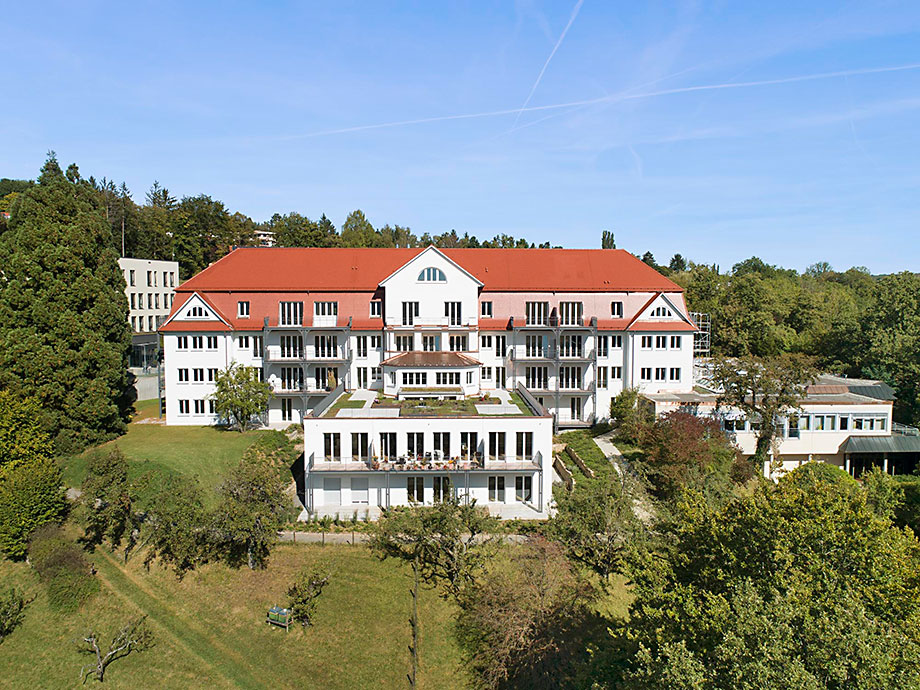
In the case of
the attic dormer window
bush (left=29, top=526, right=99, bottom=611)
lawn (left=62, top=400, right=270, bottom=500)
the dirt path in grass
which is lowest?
the dirt path in grass

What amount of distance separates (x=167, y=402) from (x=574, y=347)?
30.1 metres

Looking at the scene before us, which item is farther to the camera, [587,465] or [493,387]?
[493,387]

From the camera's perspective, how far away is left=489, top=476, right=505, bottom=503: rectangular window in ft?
105

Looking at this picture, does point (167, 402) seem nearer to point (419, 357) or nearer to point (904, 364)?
point (419, 357)

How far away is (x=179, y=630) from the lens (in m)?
22.8

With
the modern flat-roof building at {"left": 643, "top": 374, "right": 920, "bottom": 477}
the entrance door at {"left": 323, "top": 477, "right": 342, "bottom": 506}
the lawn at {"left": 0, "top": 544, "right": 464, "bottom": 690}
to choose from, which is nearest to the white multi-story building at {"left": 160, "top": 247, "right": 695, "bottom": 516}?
the modern flat-roof building at {"left": 643, "top": 374, "right": 920, "bottom": 477}

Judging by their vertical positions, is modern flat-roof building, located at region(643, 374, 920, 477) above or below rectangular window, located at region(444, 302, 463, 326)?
below

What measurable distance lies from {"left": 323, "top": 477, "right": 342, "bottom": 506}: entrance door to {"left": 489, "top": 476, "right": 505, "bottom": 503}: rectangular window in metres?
8.06

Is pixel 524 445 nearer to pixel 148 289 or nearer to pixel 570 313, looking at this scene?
pixel 570 313

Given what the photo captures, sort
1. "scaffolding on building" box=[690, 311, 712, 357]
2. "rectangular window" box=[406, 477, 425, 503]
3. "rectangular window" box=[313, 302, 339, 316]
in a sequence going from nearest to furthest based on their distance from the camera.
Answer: "rectangular window" box=[406, 477, 425, 503] < "rectangular window" box=[313, 302, 339, 316] < "scaffolding on building" box=[690, 311, 712, 357]

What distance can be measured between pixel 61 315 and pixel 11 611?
60.9ft

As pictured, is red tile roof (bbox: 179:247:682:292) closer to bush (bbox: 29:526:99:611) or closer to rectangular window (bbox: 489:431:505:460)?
rectangular window (bbox: 489:431:505:460)

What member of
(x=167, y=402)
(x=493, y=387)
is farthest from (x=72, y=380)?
(x=493, y=387)

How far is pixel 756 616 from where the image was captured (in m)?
12.7
